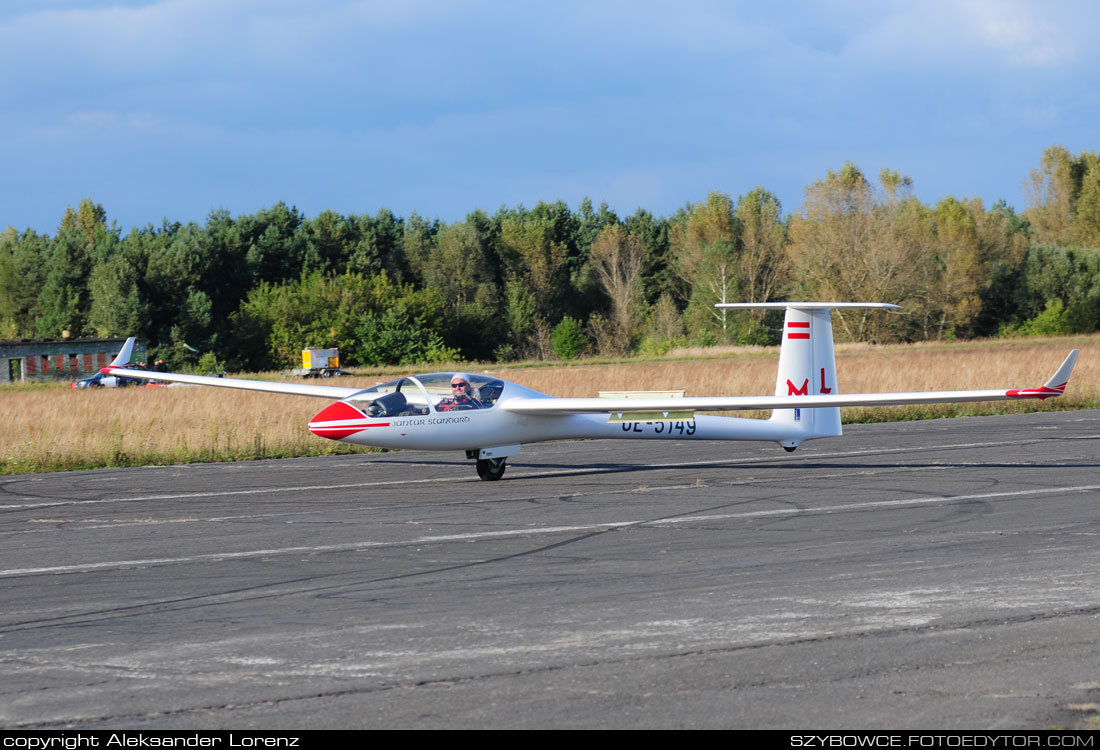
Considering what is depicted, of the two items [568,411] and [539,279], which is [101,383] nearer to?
[539,279]

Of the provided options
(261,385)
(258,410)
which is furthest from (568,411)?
(258,410)

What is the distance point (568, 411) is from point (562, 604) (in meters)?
8.29

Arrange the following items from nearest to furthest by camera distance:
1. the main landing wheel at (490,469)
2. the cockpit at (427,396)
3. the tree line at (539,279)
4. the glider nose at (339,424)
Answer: the glider nose at (339,424)
the cockpit at (427,396)
the main landing wheel at (490,469)
the tree line at (539,279)

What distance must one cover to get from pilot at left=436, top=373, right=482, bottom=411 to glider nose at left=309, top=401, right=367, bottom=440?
120cm

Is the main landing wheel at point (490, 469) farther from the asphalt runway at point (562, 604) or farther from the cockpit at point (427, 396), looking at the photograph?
the cockpit at point (427, 396)

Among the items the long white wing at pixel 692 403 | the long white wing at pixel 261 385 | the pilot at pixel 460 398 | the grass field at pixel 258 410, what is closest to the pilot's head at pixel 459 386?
the pilot at pixel 460 398

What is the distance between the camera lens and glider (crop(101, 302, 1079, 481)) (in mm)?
16016

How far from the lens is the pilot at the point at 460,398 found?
16.5m

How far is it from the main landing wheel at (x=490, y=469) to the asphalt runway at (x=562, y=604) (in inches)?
30.4

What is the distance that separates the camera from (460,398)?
16625 mm

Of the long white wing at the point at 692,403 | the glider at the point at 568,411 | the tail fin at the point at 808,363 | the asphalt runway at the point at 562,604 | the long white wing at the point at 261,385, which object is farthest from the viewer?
the long white wing at the point at 261,385

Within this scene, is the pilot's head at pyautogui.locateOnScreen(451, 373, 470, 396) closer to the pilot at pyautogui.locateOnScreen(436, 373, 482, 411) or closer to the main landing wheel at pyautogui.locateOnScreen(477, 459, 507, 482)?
the pilot at pyautogui.locateOnScreen(436, 373, 482, 411)
